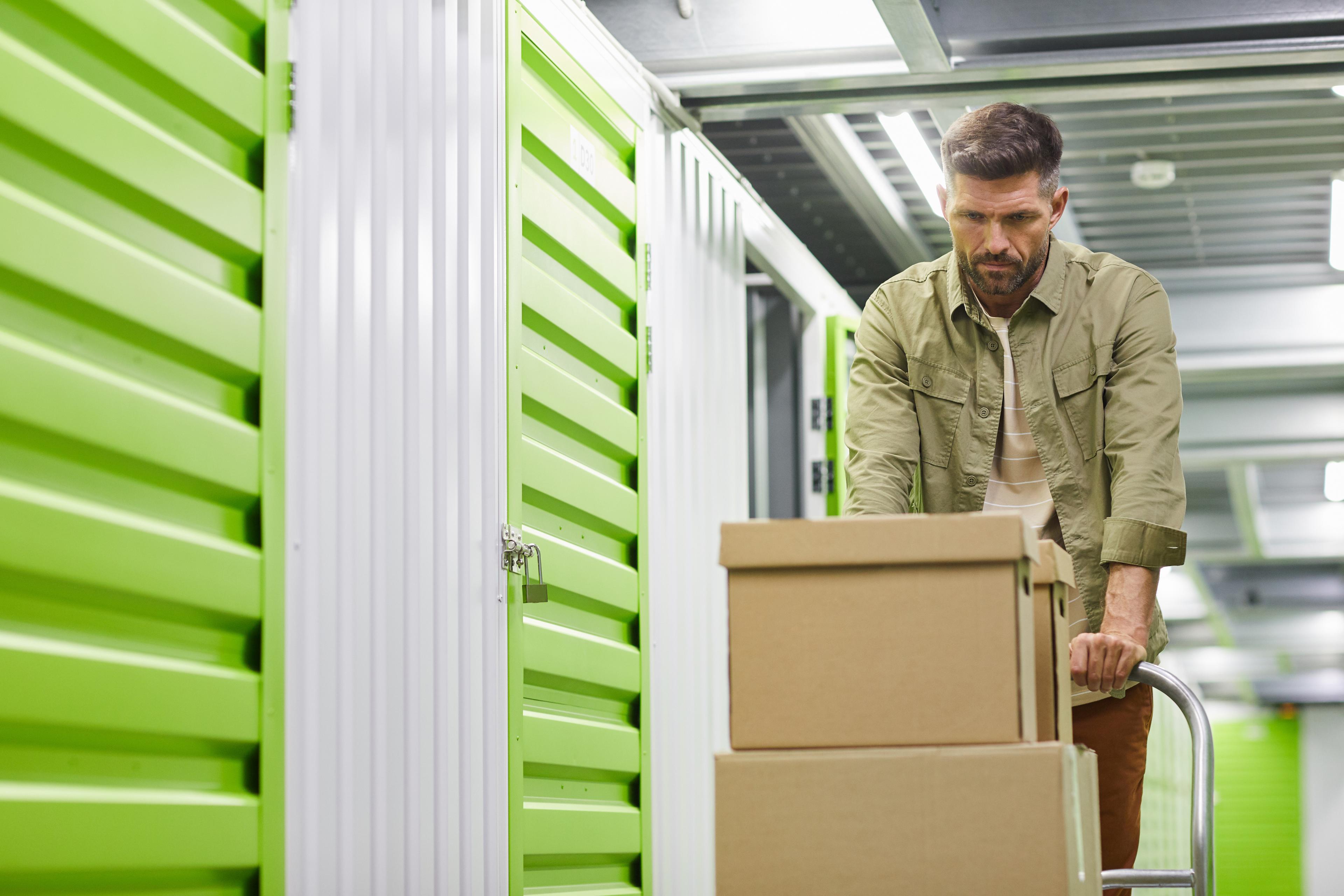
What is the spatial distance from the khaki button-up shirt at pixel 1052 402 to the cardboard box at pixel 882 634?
0.71 metres

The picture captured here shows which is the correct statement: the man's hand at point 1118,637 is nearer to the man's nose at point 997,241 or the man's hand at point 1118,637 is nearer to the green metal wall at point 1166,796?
the man's nose at point 997,241

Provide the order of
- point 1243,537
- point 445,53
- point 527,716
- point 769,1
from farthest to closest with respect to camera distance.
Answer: point 1243,537 → point 769,1 → point 527,716 → point 445,53

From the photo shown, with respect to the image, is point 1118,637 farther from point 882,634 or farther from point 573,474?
point 573,474

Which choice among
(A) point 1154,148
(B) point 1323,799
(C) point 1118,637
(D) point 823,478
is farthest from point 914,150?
(B) point 1323,799

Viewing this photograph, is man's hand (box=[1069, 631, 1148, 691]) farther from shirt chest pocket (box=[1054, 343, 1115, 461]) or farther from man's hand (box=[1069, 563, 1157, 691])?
shirt chest pocket (box=[1054, 343, 1115, 461])

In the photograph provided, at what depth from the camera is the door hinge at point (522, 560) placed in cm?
360

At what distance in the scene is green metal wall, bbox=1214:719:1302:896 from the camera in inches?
927

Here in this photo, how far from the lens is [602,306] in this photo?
4414mm

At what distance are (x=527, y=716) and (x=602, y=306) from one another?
1.30 m

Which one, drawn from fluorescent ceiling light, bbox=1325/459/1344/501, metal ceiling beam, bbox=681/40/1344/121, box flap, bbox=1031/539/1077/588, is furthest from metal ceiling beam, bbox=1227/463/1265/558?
box flap, bbox=1031/539/1077/588

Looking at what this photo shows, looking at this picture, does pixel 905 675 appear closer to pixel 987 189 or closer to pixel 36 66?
pixel 987 189

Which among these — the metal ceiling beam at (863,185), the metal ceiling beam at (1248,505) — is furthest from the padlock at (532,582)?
the metal ceiling beam at (1248,505)

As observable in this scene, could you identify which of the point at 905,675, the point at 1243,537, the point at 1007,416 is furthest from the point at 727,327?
the point at 1243,537

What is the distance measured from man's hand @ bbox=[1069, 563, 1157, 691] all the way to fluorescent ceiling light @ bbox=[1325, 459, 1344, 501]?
8.29 m
